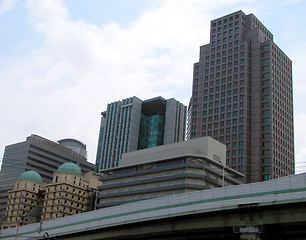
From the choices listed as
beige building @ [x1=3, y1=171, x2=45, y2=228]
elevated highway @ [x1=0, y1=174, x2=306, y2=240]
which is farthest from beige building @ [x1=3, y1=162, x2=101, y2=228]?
elevated highway @ [x1=0, y1=174, x2=306, y2=240]

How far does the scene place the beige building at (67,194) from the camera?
13762 cm

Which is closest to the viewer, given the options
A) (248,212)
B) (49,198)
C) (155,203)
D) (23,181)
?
(248,212)

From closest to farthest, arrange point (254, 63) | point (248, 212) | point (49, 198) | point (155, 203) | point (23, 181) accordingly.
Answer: point (248, 212) < point (155, 203) < point (49, 198) < point (23, 181) < point (254, 63)

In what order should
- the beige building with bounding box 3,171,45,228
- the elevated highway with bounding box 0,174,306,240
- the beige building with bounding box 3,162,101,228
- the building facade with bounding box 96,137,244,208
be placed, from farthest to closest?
1. the beige building with bounding box 3,171,45,228
2. the beige building with bounding box 3,162,101,228
3. the building facade with bounding box 96,137,244,208
4. the elevated highway with bounding box 0,174,306,240

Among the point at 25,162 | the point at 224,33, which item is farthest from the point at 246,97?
the point at 25,162

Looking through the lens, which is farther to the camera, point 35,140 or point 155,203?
point 35,140

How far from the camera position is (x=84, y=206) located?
5704 inches

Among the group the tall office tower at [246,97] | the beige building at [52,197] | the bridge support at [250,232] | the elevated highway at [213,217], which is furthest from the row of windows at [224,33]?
the bridge support at [250,232]

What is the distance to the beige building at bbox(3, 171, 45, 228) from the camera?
143625 millimetres

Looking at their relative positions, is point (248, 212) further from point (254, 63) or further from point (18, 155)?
point (18, 155)

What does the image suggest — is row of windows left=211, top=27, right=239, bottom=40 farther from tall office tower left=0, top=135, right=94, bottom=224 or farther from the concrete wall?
tall office tower left=0, top=135, right=94, bottom=224

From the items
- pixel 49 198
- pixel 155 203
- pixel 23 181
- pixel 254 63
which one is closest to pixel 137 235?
pixel 155 203

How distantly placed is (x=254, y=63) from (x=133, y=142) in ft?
203

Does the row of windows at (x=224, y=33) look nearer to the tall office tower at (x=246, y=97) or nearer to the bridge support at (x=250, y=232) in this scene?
the tall office tower at (x=246, y=97)
